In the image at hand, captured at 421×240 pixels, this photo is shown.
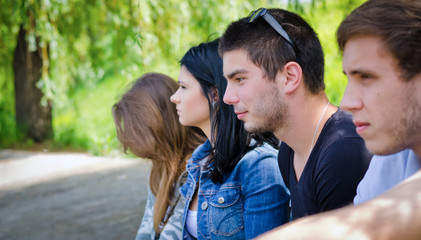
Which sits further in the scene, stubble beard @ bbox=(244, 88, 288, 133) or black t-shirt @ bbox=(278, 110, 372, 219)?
stubble beard @ bbox=(244, 88, 288, 133)

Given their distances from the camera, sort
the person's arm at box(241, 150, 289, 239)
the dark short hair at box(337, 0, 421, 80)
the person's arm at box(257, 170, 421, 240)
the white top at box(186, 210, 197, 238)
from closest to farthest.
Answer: the person's arm at box(257, 170, 421, 240) → the dark short hair at box(337, 0, 421, 80) → the person's arm at box(241, 150, 289, 239) → the white top at box(186, 210, 197, 238)

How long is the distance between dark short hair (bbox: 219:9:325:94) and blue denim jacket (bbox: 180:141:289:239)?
462 mm

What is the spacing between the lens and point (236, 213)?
228cm

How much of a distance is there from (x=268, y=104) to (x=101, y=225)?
274 cm

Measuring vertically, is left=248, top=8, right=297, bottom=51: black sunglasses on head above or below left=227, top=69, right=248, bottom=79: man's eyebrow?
above

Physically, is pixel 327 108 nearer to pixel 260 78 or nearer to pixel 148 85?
pixel 260 78

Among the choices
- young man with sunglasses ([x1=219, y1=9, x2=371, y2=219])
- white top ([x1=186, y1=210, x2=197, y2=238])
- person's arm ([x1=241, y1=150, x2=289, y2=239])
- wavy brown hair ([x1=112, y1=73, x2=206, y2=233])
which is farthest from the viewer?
wavy brown hair ([x1=112, y1=73, x2=206, y2=233])

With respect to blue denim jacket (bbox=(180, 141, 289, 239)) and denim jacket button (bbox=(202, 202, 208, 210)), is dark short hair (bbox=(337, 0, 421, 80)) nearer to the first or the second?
blue denim jacket (bbox=(180, 141, 289, 239))

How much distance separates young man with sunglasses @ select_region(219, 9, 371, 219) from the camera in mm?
2008

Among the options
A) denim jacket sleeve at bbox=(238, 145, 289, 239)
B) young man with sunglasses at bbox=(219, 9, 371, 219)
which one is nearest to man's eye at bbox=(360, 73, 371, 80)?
young man with sunglasses at bbox=(219, 9, 371, 219)

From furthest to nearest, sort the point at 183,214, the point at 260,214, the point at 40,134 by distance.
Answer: the point at 40,134 → the point at 183,214 → the point at 260,214

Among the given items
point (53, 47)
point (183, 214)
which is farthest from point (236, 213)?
point (53, 47)

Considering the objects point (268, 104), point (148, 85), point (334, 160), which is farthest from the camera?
point (148, 85)

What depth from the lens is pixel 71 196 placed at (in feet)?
17.2
